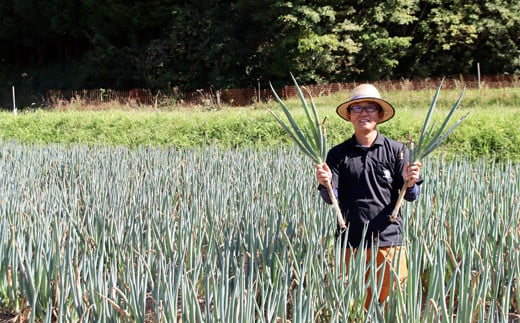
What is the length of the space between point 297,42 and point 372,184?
13.8 m

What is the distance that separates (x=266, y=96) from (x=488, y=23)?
649cm

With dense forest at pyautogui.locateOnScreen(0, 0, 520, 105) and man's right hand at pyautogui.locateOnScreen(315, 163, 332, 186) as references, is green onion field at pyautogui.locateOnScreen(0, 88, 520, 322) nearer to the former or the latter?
man's right hand at pyautogui.locateOnScreen(315, 163, 332, 186)

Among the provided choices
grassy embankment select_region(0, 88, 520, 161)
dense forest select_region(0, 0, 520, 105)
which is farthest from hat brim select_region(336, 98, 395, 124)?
dense forest select_region(0, 0, 520, 105)

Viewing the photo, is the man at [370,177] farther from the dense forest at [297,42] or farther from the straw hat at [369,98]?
the dense forest at [297,42]

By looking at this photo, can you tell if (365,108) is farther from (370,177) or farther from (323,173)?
(323,173)

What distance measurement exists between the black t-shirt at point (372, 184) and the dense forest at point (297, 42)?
43.3ft

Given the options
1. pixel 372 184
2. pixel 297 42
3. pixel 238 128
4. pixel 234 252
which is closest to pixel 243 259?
pixel 234 252

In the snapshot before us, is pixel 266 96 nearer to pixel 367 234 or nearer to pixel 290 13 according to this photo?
pixel 290 13

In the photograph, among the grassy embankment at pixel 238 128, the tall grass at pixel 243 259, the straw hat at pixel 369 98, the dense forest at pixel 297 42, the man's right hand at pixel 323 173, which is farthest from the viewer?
the dense forest at pixel 297 42

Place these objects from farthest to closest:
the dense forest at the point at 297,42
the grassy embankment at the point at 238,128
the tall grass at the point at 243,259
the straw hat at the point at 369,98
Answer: the dense forest at the point at 297,42
the grassy embankment at the point at 238,128
the straw hat at the point at 369,98
the tall grass at the point at 243,259

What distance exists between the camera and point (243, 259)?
186 centimetres

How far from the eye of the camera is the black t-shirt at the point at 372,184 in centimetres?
219

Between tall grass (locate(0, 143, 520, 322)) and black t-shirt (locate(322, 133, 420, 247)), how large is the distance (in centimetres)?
13

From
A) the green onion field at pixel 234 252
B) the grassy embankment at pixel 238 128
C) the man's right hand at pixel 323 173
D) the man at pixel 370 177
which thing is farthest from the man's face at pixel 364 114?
the grassy embankment at pixel 238 128
